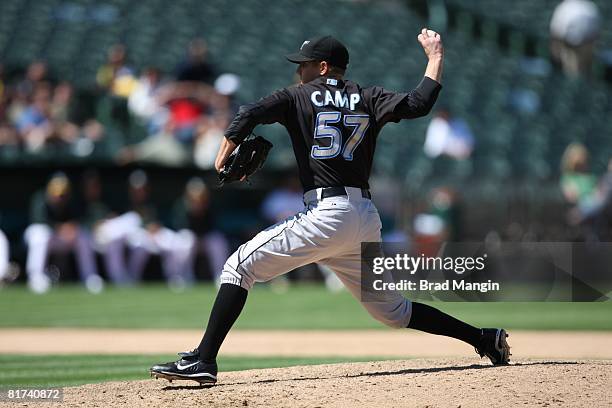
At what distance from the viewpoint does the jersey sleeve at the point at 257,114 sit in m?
4.99

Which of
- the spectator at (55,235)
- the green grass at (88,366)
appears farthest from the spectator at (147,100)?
the green grass at (88,366)

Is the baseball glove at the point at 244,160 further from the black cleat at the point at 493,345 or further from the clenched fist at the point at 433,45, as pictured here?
the black cleat at the point at 493,345

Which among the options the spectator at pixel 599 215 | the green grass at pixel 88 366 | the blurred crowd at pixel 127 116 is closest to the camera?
the green grass at pixel 88 366

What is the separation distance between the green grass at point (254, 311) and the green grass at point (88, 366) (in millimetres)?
2327

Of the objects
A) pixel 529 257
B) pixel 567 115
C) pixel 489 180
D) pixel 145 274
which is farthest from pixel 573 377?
pixel 567 115

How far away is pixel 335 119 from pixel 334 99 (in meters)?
0.11

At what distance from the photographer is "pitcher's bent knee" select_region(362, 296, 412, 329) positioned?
536 centimetres

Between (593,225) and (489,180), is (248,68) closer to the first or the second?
(489,180)

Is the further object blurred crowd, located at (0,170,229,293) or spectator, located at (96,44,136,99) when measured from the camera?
spectator, located at (96,44,136,99)

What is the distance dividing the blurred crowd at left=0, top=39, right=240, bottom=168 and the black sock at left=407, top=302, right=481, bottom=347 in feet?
30.0

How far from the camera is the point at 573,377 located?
516 centimetres

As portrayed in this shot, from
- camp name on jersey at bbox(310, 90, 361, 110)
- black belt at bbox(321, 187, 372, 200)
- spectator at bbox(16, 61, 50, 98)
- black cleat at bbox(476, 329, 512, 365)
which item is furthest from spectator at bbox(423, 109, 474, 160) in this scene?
black belt at bbox(321, 187, 372, 200)

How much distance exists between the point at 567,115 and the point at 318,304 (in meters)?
6.78

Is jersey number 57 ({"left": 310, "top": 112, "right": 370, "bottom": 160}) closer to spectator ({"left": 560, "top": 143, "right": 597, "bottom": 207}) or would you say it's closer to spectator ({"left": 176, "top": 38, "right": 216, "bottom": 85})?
spectator ({"left": 560, "top": 143, "right": 597, "bottom": 207})
